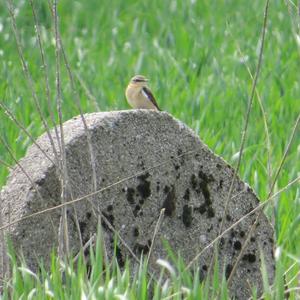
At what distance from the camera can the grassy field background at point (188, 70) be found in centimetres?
641

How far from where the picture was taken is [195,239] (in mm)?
5027

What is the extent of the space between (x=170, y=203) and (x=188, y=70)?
3.90 metres

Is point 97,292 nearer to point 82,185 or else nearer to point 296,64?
point 82,185

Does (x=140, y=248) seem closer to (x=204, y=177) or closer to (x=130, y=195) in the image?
(x=130, y=195)

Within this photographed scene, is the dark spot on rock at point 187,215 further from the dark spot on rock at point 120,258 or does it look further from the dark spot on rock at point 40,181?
the dark spot on rock at point 40,181

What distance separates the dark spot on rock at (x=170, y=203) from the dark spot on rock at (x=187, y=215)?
0.06 meters

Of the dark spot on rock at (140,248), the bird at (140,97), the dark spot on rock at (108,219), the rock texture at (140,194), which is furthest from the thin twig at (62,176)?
the bird at (140,97)

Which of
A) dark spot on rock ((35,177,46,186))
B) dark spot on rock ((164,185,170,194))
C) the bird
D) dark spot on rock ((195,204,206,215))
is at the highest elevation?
the bird

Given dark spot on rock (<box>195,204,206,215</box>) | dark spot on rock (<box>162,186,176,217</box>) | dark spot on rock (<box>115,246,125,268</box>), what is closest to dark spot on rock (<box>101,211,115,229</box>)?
dark spot on rock (<box>115,246,125,268</box>)

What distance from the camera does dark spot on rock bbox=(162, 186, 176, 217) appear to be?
16.4 feet

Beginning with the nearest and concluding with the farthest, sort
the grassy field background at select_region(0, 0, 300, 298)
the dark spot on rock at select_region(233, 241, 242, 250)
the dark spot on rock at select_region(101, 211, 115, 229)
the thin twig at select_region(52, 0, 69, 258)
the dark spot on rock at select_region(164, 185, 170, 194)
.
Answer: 1. the thin twig at select_region(52, 0, 69, 258)
2. the dark spot on rock at select_region(101, 211, 115, 229)
3. the dark spot on rock at select_region(164, 185, 170, 194)
4. the dark spot on rock at select_region(233, 241, 242, 250)
5. the grassy field background at select_region(0, 0, 300, 298)

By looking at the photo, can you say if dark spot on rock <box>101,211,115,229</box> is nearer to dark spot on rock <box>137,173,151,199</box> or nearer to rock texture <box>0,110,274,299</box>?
rock texture <box>0,110,274,299</box>

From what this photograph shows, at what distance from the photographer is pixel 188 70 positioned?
879 cm

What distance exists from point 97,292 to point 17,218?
97 cm
